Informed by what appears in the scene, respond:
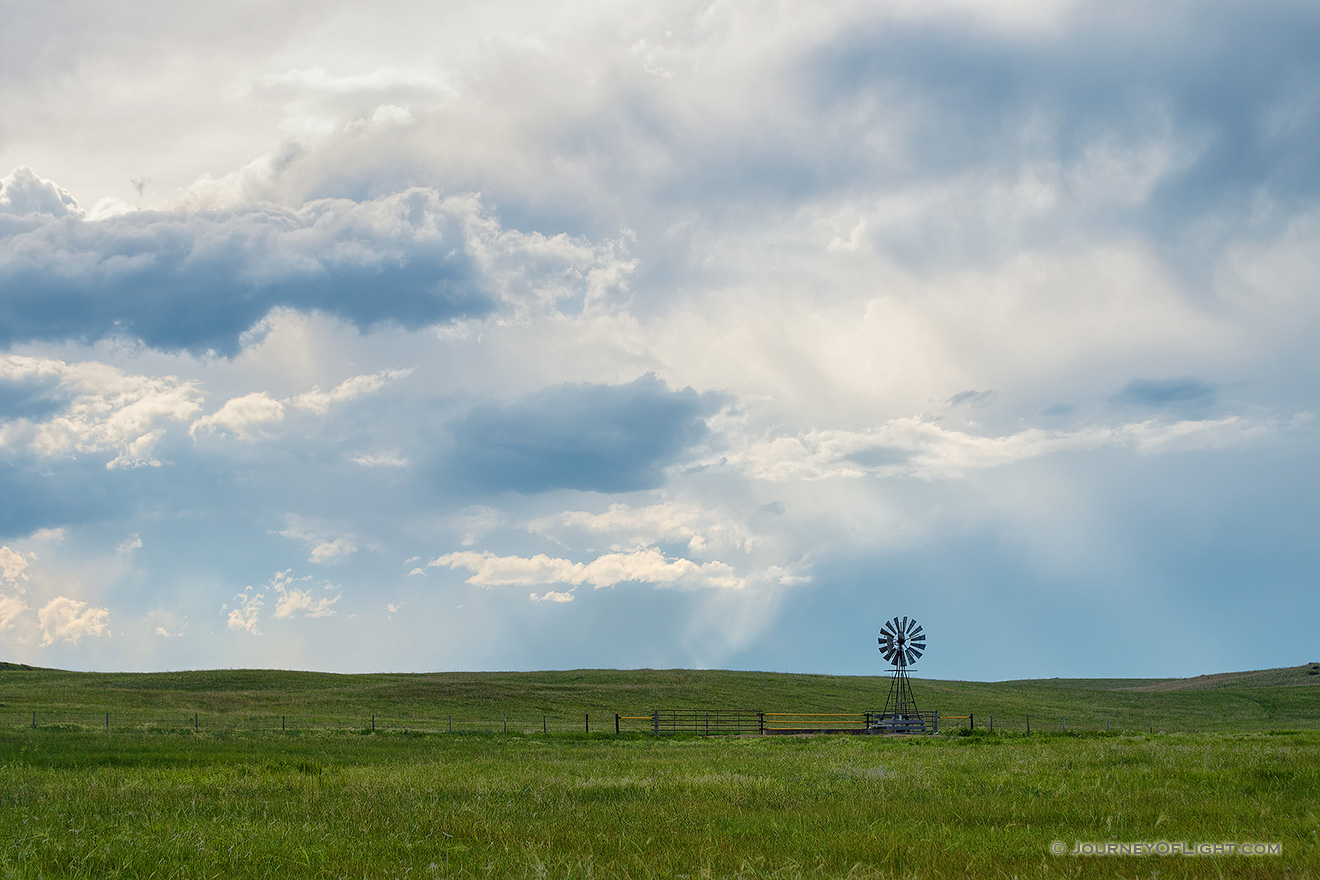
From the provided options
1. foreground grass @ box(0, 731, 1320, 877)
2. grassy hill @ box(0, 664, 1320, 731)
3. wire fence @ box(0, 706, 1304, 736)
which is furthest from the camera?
grassy hill @ box(0, 664, 1320, 731)

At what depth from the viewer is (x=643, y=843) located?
8.52 meters

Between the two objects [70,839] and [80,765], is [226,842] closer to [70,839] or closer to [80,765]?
[70,839]

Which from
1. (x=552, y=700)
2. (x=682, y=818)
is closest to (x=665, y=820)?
(x=682, y=818)

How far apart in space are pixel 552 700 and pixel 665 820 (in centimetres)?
7617

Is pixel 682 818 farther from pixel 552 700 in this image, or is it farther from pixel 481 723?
pixel 552 700

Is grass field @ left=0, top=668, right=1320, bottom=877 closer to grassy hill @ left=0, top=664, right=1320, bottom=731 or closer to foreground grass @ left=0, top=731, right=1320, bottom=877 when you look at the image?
foreground grass @ left=0, top=731, right=1320, bottom=877

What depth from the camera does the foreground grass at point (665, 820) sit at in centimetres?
732

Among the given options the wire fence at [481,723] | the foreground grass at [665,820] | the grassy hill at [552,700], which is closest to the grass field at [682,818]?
the foreground grass at [665,820]

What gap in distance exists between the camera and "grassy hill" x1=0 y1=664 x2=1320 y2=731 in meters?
61.0

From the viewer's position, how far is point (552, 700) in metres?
82.7

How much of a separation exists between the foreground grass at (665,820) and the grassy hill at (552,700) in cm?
4084

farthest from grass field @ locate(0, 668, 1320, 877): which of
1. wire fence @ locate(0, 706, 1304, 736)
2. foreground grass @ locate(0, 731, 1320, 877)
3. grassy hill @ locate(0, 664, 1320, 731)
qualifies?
grassy hill @ locate(0, 664, 1320, 731)

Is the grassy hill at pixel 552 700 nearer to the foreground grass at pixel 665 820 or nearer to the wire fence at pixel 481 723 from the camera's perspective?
the wire fence at pixel 481 723

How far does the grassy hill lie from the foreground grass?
40.8m
